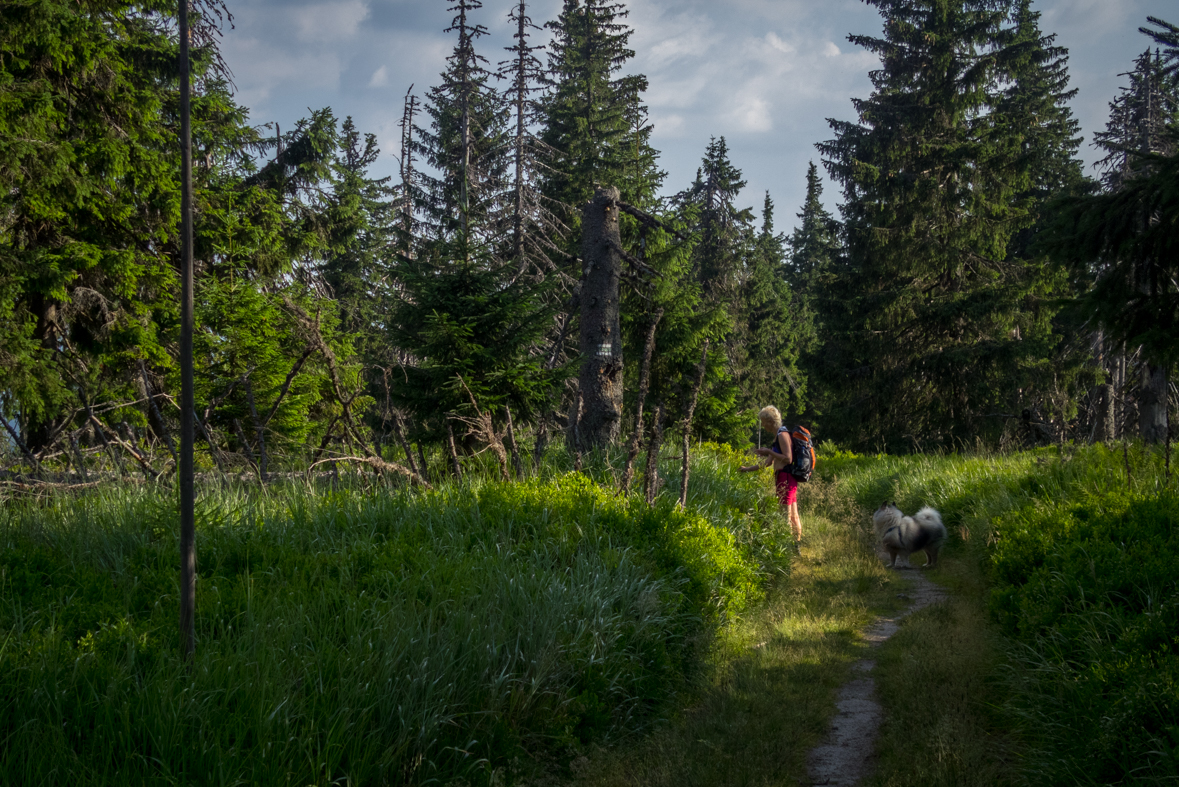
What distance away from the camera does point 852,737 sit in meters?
3.75

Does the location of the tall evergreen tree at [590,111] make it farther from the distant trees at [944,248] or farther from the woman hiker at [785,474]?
the woman hiker at [785,474]

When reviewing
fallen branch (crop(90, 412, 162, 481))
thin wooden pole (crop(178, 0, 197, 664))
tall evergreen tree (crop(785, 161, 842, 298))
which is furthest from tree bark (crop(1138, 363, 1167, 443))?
tall evergreen tree (crop(785, 161, 842, 298))

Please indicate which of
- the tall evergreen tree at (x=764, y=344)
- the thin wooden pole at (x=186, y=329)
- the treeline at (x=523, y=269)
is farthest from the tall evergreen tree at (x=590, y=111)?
the thin wooden pole at (x=186, y=329)

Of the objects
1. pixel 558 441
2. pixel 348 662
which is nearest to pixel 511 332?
pixel 558 441

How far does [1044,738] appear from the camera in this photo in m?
3.26

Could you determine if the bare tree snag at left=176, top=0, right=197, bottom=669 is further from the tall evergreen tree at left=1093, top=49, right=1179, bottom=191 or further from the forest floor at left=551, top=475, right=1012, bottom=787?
the tall evergreen tree at left=1093, top=49, right=1179, bottom=191

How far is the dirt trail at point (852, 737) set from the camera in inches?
132

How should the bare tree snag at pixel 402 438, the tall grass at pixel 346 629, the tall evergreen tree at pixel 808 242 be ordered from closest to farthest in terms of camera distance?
the tall grass at pixel 346 629 → the bare tree snag at pixel 402 438 → the tall evergreen tree at pixel 808 242

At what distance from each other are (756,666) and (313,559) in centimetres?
319

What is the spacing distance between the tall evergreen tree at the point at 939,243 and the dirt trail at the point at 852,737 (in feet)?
54.0

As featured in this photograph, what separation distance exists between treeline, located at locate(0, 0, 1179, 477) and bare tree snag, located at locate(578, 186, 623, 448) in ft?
0.40

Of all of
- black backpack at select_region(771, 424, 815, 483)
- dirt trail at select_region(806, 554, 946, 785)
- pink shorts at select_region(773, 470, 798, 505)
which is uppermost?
black backpack at select_region(771, 424, 815, 483)

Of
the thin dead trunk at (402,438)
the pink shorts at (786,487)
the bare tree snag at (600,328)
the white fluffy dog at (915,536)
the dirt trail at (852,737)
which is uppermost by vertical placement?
the bare tree snag at (600,328)

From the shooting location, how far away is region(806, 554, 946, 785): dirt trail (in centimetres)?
336
